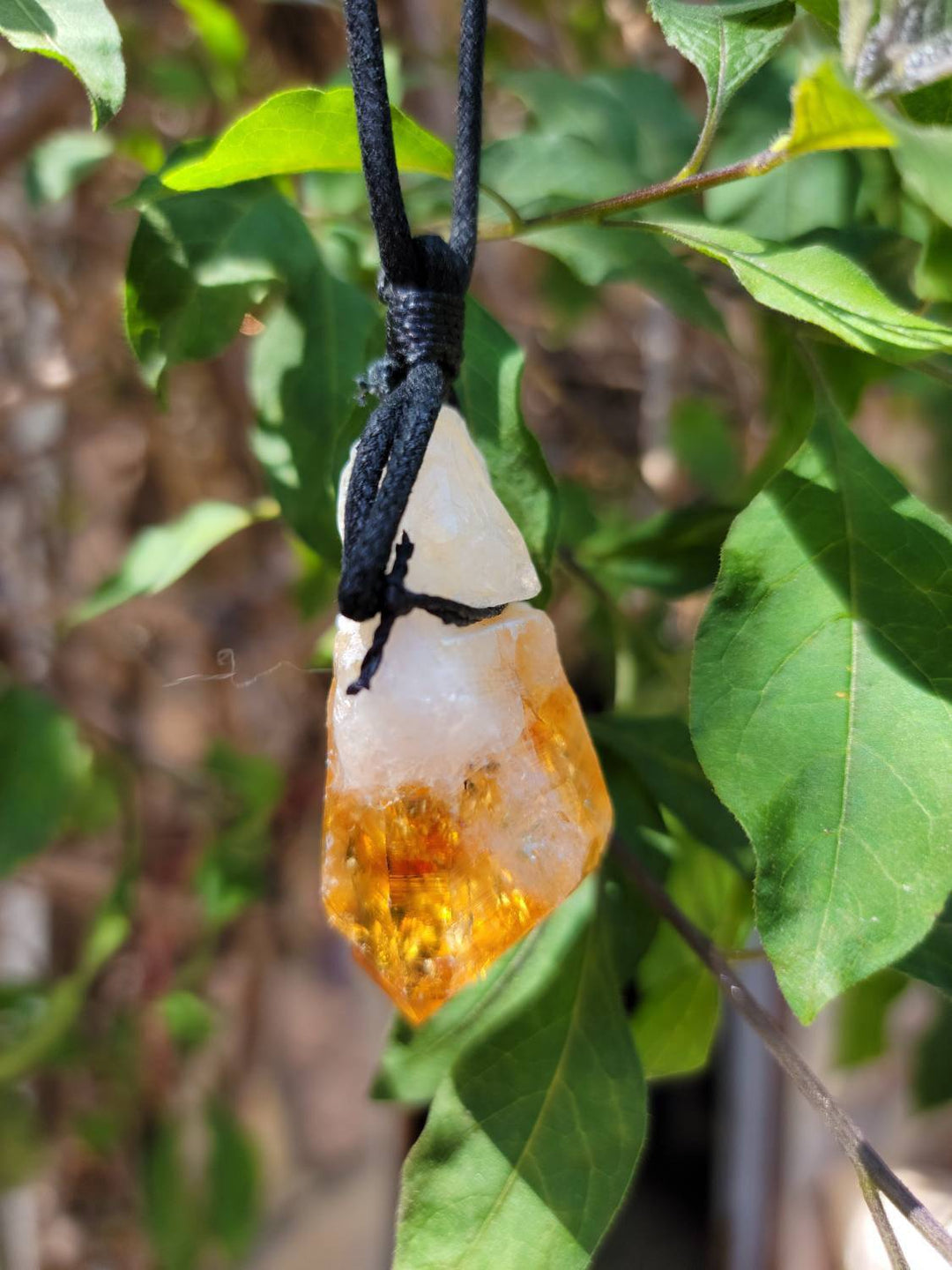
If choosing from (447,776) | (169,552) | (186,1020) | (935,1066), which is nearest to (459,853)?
(447,776)

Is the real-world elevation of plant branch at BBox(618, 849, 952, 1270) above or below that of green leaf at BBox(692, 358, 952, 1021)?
below

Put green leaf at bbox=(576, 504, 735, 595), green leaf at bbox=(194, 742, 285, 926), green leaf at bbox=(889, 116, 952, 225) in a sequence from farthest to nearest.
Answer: green leaf at bbox=(194, 742, 285, 926) < green leaf at bbox=(576, 504, 735, 595) < green leaf at bbox=(889, 116, 952, 225)

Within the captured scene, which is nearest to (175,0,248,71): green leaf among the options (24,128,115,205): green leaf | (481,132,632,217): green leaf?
(24,128,115,205): green leaf

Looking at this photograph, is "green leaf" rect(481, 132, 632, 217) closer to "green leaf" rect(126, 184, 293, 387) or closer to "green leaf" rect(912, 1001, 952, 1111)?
"green leaf" rect(126, 184, 293, 387)

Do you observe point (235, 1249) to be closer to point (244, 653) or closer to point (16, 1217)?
point (16, 1217)

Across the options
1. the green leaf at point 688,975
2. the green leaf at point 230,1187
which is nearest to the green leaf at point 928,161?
the green leaf at point 688,975

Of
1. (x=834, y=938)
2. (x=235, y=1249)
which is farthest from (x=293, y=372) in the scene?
(x=235, y=1249)
